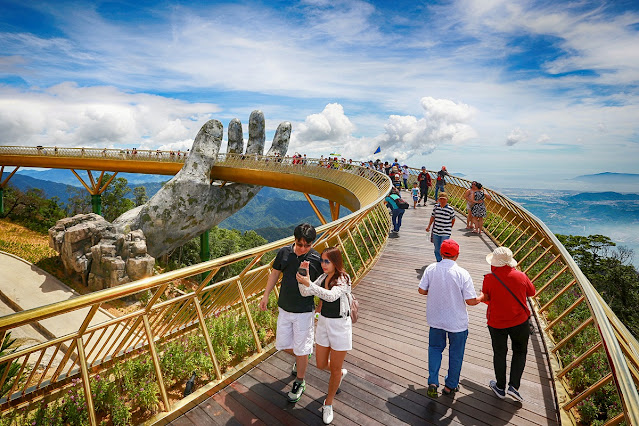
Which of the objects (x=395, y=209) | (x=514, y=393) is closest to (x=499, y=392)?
(x=514, y=393)

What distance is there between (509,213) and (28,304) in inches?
834

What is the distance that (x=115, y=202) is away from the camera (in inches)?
1708

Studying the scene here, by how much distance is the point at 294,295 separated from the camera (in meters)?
3.39

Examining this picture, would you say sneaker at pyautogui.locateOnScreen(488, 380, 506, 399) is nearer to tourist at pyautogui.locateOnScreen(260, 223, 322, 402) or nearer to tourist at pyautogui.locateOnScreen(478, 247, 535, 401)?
tourist at pyautogui.locateOnScreen(478, 247, 535, 401)

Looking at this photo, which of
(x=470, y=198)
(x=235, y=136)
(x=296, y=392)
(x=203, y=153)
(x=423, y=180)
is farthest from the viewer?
(x=235, y=136)

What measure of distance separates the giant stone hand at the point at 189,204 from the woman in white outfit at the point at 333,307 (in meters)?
24.2

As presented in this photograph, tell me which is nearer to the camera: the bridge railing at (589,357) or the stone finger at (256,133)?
the bridge railing at (589,357)

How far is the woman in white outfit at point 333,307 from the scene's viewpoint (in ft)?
10.4

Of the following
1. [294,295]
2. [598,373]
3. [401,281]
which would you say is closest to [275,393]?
[294,295]

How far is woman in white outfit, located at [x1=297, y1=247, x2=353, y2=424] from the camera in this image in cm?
316

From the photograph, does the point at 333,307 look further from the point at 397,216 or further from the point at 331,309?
the point at 397,216

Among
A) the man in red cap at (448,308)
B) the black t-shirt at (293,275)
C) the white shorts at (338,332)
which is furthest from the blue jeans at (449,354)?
the black t-shirt at (293,275)

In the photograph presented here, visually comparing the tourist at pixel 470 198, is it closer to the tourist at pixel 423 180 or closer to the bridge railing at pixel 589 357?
the bridge railing at pixel 589 357

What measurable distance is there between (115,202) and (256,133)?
2290 centimetres
